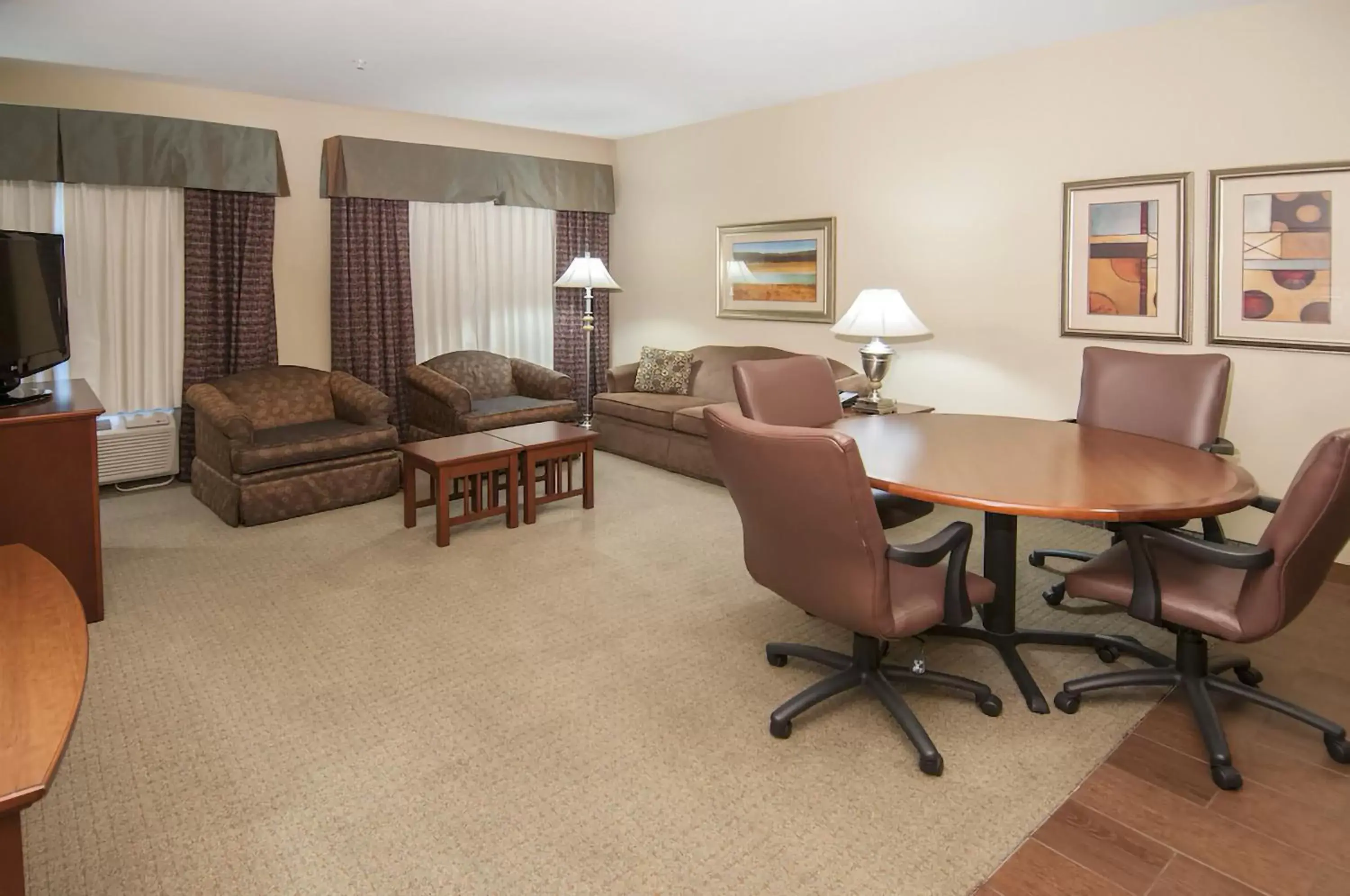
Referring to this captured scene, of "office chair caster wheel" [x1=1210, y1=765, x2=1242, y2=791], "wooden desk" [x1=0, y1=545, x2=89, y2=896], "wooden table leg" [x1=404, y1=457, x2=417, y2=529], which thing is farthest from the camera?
"wooden table leg" [x1=404, y1=457, x2=417, y2=529]

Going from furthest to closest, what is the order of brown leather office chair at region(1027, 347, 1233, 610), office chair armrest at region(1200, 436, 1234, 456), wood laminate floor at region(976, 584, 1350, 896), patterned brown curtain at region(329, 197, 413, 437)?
patterned brown curtain at region(329, 197, 413, 437) → brown leather office chair at region(1027, 347, 1233, 610) → office chair armrest at region(1200, 436, 1234, 456) → wood laminate floor at region(976, 584, 1350, 896)

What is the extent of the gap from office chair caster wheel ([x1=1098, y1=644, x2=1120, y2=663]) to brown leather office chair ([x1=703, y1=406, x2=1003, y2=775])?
0.66 metres

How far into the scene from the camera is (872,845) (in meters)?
2.00

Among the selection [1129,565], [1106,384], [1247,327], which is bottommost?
[1129,565]

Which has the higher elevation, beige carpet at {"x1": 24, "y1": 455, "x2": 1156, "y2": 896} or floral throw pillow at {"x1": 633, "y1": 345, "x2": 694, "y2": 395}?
floral throw pillow at {"x1": 633, "y1": 345, "x2": 694, "y2": 395}

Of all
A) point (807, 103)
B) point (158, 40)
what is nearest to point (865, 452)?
point (807, 103)

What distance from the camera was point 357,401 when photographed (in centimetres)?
519

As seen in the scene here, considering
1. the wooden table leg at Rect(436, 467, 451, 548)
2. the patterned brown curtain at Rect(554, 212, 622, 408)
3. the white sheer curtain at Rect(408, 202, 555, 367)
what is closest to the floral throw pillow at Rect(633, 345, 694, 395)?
the patterned brown curtain at Rect(554, 212, 622, 408)

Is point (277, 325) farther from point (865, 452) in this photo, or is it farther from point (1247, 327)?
point (1247, 327)

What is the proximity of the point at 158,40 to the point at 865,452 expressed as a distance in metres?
4.17

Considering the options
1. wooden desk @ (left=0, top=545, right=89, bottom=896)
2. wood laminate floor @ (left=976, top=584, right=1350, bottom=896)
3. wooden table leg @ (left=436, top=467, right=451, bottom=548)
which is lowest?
wood laminate floor @ (left=976, top=584, right=1350, bottom=896)

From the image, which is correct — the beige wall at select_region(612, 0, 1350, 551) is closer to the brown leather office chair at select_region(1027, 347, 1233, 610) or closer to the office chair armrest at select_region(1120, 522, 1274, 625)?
the brown leather office chair at select_region(1027, 347, 1233, 610)

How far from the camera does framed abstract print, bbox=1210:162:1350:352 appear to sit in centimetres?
368

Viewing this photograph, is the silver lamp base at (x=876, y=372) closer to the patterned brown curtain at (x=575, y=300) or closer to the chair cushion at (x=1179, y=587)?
the chair cushion at (x=1179, y=587)
